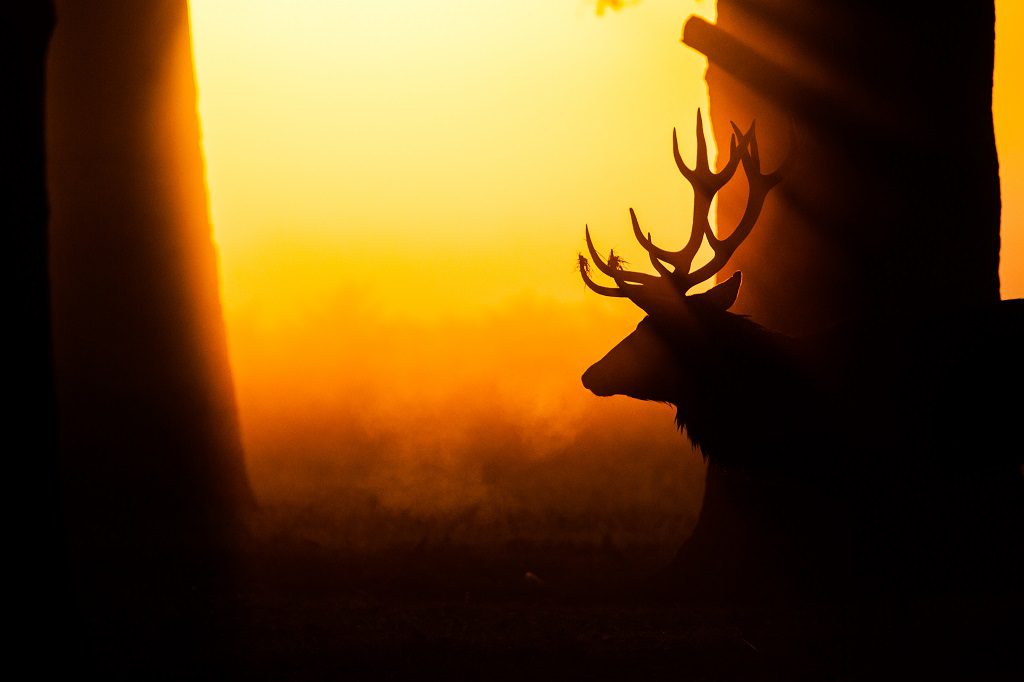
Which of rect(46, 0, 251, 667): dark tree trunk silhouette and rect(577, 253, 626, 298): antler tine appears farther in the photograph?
rect(46, 0, 251, 667): dark tree trunk silhouette

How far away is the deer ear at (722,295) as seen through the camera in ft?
12.8

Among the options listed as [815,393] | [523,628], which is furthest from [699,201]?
[523,628]

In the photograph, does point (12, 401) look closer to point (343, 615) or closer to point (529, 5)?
point (343, 615)

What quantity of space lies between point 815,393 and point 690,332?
1.88 feet

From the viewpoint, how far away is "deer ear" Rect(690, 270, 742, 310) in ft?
12.8

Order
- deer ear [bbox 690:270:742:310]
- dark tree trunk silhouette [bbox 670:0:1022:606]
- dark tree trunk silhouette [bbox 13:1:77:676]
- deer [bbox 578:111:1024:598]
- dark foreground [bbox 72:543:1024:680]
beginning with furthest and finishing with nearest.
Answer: dark tree trunk silhouette [bbox 670:0:1022:606], deer ear [bbox 690:270:742:310], deer [bbox 578:111:1024:598], dark foreground [bbox 72:543:1024:680], dark tree trunk silhouette [bbox 13:1:77:676]

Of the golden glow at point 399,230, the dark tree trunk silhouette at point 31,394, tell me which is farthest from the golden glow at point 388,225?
the dark tree trunk silhouette at point 31,394

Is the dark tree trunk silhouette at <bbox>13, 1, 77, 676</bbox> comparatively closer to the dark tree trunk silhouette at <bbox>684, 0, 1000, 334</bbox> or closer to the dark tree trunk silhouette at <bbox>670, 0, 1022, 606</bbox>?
the dark tree trunk silhouette at <bbox>670, 0, 1022, 606</bbox>

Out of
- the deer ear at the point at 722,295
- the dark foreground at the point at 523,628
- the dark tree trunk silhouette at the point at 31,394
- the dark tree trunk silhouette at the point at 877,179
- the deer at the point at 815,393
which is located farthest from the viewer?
the dark tree trunk silhouette at the point at 877,179

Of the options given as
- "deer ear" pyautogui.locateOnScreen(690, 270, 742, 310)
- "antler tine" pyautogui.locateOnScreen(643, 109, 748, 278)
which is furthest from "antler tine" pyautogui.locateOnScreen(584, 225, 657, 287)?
"deer ear" pyautogui.locateOnScreen(690, 270, 742, 310)

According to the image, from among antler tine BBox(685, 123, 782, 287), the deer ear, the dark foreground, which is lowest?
the dark foreground

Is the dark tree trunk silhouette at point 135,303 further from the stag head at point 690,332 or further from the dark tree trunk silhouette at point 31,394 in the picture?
the dark tree trunk silhouette at point 31,394

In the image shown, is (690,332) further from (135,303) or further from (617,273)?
(135,303)

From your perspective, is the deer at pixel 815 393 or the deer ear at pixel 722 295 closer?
the deer at pixel 815 393
